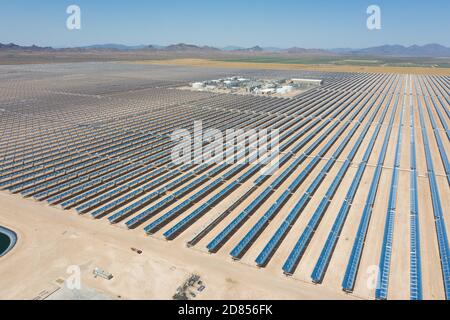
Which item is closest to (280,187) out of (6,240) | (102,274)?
(102,274)

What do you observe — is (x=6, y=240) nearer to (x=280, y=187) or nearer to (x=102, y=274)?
(x=102, y=274)

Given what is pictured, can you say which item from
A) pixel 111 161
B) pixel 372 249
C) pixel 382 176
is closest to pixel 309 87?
pixel 382 176

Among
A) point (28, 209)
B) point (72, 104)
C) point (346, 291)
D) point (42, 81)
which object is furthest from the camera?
point (42, 81)

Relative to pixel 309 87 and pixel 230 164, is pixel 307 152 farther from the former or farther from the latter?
pixel 309 87

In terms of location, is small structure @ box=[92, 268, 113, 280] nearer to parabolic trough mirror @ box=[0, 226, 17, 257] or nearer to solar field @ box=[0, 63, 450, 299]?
solar field @ box=[0, 63, 450, 299]

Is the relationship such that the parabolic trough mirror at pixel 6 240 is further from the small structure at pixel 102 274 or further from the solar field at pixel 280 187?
the small structure at pixel 102 274

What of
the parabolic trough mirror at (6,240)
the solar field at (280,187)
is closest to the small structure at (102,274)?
the solar field at (280,187)

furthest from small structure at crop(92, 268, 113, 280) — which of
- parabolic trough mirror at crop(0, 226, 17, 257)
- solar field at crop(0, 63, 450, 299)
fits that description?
parabolic trough mirror at crop(0, 226, 17, 257)

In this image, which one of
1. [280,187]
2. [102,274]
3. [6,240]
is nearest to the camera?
[102,274]
